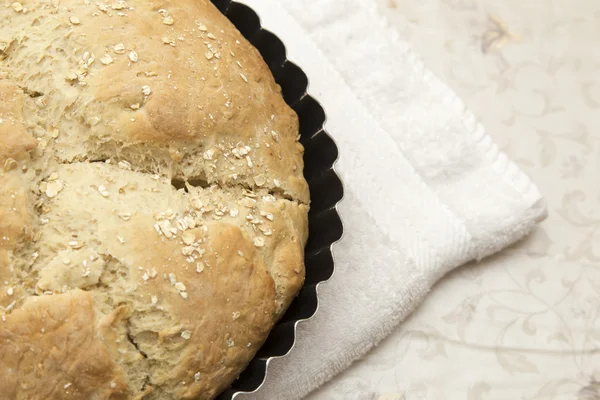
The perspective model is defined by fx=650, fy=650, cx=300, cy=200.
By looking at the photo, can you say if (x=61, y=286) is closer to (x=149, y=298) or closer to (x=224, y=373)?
(x=149, y=298)

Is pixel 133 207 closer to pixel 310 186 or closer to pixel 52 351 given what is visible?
pixel 52 351

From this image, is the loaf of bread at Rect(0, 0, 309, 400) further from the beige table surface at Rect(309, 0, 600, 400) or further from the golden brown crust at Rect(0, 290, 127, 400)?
the beige table surface at Rect(309, 0, 600, 400)

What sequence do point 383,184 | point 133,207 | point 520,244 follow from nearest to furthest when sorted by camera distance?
point 133,207
point 383,184
point 520,244

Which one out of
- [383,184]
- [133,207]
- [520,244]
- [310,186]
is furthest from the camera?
[520,244]

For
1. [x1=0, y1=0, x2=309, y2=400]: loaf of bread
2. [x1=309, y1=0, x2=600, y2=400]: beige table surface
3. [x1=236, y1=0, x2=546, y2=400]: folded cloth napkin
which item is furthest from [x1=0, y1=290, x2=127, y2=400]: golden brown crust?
[x1=309, y1=0, x2=600, y2=400]: beige table surface

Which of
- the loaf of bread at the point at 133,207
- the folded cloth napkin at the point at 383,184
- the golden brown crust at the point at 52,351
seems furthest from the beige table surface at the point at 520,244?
the golden brown crust at the point at 52,351

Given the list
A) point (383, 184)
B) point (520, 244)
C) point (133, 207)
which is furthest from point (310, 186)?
point (520, 244)

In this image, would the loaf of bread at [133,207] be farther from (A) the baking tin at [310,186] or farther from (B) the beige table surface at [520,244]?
(B) the beige table surface at [520,244]
